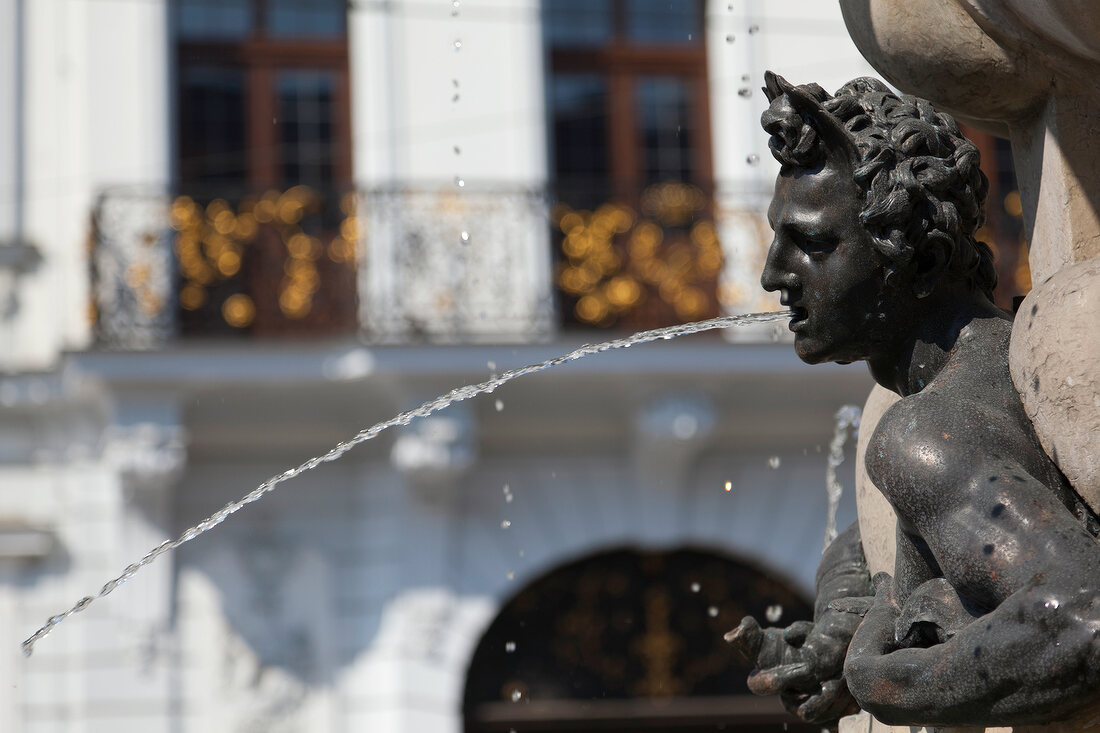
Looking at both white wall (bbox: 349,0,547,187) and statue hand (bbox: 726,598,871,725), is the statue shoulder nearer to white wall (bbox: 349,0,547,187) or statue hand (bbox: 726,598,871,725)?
statue hand (bbox: 726,598,871,725)

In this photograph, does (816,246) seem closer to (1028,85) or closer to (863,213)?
(863,213)

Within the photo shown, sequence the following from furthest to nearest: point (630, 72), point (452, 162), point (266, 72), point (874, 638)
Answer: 1. point (630, 72)
2. point (266, 72)
3. point (452, 162)
4. point (874, 638)

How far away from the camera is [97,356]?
34.3ft

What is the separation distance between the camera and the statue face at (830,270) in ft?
6.10

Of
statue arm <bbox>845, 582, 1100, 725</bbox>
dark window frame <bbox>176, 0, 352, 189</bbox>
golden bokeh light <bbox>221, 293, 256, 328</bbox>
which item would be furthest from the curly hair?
dark window frame <bbox>176, 0, 352, 189</bbox>

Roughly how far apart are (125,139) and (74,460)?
6.99 feet

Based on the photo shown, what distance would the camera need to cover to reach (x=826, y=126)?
187cm

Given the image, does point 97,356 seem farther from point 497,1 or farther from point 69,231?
point 497,1

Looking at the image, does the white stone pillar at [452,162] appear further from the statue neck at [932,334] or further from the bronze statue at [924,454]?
the statue neck at [932,334]

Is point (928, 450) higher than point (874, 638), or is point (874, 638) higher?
point (928, 450)

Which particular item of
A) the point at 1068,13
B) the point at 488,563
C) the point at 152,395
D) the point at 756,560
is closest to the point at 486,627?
the point at 488,563

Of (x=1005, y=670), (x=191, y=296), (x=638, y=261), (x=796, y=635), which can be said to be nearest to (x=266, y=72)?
(x=191, y=296)

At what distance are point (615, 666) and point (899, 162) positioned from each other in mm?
9403

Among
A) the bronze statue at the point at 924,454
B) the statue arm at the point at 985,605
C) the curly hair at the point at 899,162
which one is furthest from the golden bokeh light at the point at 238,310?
the statue arm at the point at 985,605
